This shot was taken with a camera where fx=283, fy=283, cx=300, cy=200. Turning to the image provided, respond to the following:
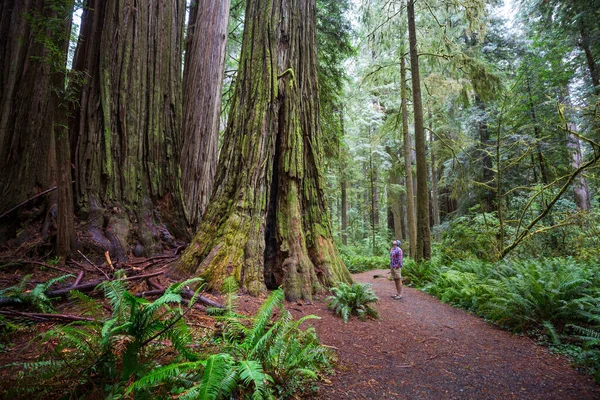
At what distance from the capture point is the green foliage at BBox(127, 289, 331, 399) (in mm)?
1438

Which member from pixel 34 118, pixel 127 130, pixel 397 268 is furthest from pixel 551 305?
pixel 34 118

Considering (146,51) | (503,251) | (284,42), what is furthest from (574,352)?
(146,51)

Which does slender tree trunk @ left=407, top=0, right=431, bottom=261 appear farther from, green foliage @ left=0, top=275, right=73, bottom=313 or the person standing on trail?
green foliage @ left=0, top=275, right=73, bottom=313

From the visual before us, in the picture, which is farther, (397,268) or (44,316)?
(397,268)

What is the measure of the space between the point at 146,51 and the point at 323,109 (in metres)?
3.99

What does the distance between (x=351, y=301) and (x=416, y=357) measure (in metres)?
1.00

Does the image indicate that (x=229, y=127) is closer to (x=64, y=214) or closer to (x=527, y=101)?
(x=64, y=214)

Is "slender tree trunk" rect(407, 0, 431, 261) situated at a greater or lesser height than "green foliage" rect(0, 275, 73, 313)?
greater

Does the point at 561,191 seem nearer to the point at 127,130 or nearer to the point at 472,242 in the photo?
the point at 472,242

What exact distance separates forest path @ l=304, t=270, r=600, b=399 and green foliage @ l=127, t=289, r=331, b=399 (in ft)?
0.85

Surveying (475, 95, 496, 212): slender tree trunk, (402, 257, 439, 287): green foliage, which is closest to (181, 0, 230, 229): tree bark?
(402, 257, 439, 287): green foliage

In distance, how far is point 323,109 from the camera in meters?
7.17

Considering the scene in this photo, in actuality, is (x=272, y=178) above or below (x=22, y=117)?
below

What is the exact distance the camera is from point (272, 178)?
4.27m
